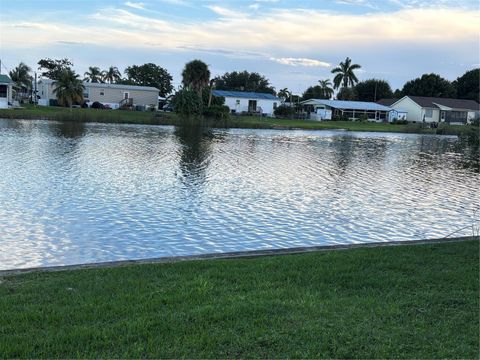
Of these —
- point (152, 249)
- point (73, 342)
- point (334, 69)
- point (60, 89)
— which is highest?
point (334, 69)

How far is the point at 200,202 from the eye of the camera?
17.0 metres

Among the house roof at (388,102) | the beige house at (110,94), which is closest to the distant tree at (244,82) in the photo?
the house roof at (388,102)

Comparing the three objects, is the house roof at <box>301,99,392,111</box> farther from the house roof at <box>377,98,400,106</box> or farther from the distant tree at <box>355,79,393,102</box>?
the distant tree at <box>355,79,393,102</box>

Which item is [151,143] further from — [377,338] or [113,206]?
[377,338]

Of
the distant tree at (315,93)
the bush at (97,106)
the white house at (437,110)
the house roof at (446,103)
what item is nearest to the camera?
the bush at (97,106)

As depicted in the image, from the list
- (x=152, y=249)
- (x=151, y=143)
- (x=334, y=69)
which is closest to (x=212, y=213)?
(x=152, y=249)

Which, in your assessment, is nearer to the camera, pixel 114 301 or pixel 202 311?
pixel 202 311

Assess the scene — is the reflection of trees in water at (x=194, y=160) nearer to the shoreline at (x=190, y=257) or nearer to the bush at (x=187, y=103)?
the shoreline at (x=190, y=257)

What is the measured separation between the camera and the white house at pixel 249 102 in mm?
94438

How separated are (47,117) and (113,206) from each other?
47262 millimetres

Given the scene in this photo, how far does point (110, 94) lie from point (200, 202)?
72330 mm

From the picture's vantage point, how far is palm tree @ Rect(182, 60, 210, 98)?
71.8m

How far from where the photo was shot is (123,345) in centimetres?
477

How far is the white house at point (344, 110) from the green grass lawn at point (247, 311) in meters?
91.2
